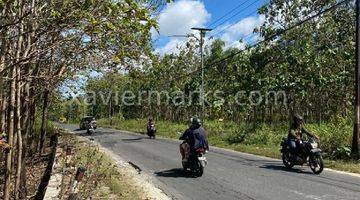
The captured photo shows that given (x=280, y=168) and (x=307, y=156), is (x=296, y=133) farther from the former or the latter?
(x=280, y=168)

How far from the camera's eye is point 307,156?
14836 millimetres

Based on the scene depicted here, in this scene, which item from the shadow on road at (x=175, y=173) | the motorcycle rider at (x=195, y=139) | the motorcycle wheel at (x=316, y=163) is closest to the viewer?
the motorcycle wheel at (x=316, y=163)

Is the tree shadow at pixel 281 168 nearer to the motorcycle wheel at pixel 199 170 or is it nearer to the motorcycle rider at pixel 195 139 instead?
the motorcycle rider at pixel 195 139

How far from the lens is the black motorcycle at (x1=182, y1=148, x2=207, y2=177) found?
46.9 feet

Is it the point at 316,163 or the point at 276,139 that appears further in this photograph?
the point at 276,139

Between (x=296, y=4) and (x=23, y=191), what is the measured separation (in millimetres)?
24933

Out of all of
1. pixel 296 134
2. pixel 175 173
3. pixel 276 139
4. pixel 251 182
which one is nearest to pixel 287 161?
pixel 296 134

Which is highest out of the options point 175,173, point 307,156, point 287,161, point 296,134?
point 296,134

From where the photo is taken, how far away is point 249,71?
121 ft

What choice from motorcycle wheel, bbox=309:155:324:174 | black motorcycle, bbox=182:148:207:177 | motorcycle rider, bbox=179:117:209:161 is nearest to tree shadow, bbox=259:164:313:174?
motorcycle wheel, bbox=309:155:324:174

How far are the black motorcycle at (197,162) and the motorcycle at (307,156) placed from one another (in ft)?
9.18

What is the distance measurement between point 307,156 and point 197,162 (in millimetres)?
3213

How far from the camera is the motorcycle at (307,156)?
14.2 metres

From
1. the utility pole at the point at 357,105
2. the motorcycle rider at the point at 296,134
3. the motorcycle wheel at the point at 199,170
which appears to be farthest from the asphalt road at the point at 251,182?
the utility pole at the point at 357,105
